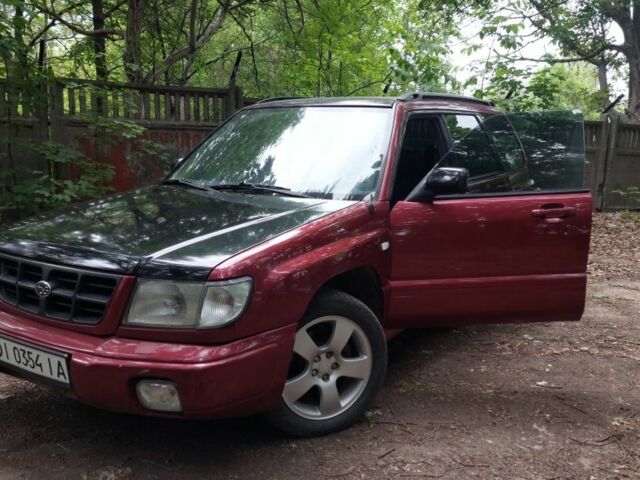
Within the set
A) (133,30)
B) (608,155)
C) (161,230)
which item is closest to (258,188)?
(161,230)

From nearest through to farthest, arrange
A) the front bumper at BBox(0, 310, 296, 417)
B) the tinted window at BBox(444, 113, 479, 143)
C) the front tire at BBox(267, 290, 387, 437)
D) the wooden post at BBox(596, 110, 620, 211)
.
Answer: the front bumper at BBox(0, 310, 296, 417), the front tire at BBox(267, 290, 387, 437), the tinted window at BBox(444, 113, 479, 143), the wooden post at BBox(596, 110, 620, 211)

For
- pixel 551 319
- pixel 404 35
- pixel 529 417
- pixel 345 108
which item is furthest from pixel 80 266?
pixel 404 35

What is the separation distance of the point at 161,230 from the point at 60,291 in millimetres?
501

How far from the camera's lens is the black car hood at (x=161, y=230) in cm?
235

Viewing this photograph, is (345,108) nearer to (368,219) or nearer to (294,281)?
(368,219)

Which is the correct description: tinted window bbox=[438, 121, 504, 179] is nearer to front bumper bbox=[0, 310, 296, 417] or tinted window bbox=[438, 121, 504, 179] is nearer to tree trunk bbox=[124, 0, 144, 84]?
front bumper bbox=[0, 310, 296, 417]

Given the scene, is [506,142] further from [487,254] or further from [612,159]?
[612,159]

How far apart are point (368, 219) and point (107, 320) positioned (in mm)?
1353

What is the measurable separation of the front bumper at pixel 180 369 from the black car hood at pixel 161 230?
0.30m

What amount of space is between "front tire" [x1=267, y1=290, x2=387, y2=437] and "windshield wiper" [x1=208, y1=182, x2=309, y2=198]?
2.15 feet

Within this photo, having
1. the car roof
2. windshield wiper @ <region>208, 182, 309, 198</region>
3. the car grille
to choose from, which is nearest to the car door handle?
the car roof

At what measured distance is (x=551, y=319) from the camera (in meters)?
3.58

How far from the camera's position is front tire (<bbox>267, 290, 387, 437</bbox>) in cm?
270

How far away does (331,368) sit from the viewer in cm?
284
